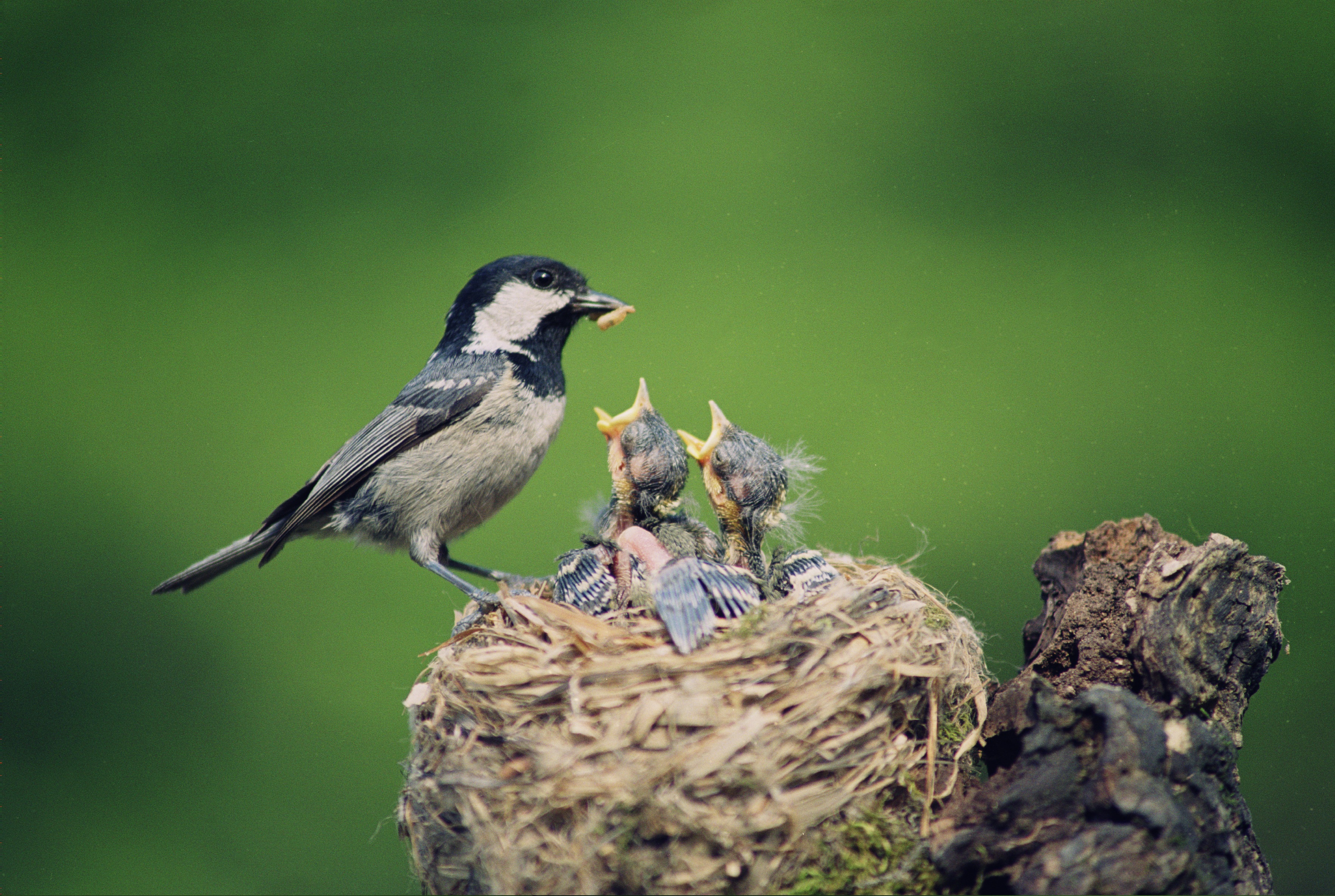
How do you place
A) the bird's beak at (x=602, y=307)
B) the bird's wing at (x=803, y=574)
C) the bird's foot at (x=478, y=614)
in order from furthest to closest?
the bird's beak at (x=602, y=307) → the bird's foot at (x=478, y=614) → the bird's wing at (x=803, y=574)

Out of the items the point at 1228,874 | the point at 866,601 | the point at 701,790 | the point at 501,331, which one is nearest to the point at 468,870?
the point at 701,790

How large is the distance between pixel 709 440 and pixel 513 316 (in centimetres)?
68

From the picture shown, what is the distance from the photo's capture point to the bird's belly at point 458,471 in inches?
87.0

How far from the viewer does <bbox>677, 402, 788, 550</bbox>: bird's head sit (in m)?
1.92

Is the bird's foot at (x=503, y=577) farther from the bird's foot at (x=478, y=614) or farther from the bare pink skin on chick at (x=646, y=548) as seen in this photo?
the bare pink skin on chick at (x=646, y=548)

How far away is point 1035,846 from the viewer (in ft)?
4.10

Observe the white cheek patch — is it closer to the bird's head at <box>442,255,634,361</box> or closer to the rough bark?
the bird's head at <box>442,255,634,361</box>

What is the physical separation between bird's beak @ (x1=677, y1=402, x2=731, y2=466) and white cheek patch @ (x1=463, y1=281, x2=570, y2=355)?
1.68 feet

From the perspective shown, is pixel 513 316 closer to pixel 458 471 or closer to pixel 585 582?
pixel 458 471

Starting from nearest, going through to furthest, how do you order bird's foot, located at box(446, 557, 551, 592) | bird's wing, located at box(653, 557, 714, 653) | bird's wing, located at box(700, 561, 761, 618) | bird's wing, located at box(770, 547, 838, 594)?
bird's wing, located at box(653, 557, 714, 653)
bird's wing, located at box(700, 561, 761, 618)
bird's wing, located at box(770, 547, 838, 594)
bird's foot, located at box(446, 557, 551, 592)

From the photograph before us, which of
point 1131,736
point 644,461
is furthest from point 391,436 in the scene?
point 1131,736

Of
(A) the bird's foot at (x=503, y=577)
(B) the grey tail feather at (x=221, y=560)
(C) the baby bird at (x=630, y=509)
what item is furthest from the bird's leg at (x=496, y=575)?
(B) the grey tail feather at (x=221, y=560)

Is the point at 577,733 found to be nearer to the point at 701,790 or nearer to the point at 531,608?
the point at 701,790

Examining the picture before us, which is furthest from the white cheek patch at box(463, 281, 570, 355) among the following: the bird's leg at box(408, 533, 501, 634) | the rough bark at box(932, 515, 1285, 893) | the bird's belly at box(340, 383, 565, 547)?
the rough bark at box(932, 515, 1285, 893)
